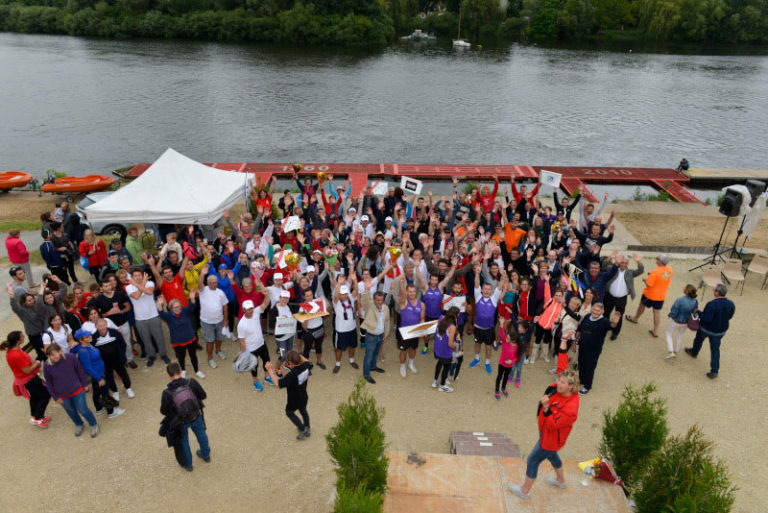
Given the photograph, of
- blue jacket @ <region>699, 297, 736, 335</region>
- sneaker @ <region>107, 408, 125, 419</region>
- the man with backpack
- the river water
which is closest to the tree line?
the river water

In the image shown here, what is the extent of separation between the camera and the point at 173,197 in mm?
11453

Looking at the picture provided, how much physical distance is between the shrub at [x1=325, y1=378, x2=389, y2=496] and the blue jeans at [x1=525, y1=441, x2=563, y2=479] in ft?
5.44

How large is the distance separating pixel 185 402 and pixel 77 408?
82.3 inches

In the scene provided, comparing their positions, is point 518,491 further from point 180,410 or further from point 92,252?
point 92,252

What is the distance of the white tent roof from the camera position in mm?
10992

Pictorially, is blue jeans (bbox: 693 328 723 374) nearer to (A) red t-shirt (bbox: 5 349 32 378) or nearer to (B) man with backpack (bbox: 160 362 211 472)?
(B) man with backpack (bbox: 160 362 211 472)

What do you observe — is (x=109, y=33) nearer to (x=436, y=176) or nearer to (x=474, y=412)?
(x=436, y=176)

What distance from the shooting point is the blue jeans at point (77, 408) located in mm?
6734

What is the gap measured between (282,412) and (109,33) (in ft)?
275

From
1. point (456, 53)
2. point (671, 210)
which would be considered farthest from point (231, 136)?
point (456, 53)

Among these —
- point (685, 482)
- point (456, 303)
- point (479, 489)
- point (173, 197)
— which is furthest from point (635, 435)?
point (173, 197)

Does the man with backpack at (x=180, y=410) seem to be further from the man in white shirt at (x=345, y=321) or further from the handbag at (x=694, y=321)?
the handbag at (x=694, y=321)

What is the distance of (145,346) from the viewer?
8320mm

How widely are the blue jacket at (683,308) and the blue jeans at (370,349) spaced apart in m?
5.13
